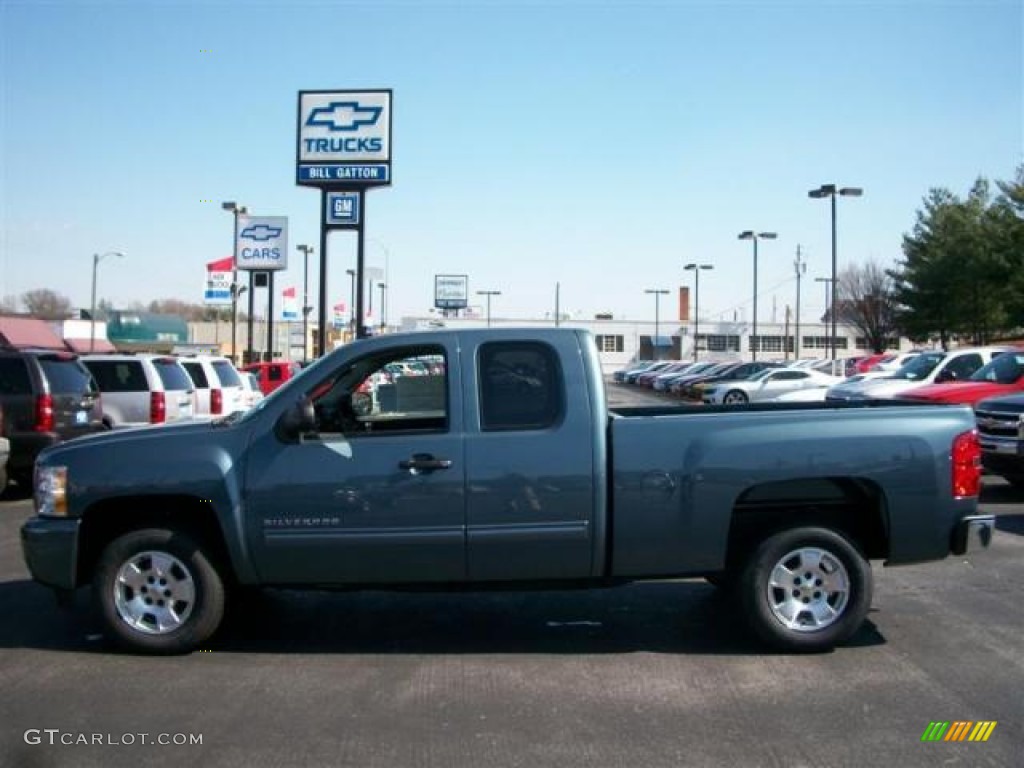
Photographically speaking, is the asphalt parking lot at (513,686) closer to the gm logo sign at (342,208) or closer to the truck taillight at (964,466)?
the truck taillight at (964,466)

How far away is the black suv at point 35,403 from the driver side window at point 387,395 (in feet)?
24.5

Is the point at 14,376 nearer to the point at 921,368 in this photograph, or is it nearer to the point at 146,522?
the point at 146,522

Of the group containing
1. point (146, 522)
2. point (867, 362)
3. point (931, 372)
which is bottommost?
point (146, 522)

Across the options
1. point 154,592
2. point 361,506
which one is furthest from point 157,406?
point 361,506

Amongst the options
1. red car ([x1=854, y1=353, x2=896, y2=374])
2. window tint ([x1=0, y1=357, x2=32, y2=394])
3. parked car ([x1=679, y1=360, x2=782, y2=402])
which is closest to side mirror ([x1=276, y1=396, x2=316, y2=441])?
window tint ([x1=0, y1=357, x2=32, y2=394])

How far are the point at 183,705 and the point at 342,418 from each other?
1.83 m

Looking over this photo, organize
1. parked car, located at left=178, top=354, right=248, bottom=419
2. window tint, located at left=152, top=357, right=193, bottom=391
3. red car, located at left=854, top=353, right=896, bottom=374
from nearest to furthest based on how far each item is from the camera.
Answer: window tint, located at left=152, top=357, right=193, bottom=391, parked car, located at left=178, top=354, right=248, bottom=419, red car, located at left=854, top=353, right=896, bottom=374

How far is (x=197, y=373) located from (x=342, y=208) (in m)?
4.46

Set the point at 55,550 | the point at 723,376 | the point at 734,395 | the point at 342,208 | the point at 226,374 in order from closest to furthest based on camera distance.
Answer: the point at 55,550 < the point at 226,374 < the point at 342,208 < the point at 734,395 < the point at 723,376

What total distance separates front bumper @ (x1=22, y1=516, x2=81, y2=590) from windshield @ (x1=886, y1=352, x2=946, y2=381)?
18464mm

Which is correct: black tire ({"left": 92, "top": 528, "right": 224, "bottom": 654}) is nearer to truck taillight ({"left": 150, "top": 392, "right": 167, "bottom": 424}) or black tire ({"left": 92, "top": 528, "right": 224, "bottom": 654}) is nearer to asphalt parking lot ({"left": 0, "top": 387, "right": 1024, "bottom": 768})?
asphalt parking lot ({"left": 0, "top": 387, "right": 1024, "bottom": 768})

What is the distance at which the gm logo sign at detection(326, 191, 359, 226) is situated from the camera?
63.1 ft

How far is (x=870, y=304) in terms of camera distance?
74.9 metres

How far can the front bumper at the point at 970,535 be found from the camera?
5.79 metres
